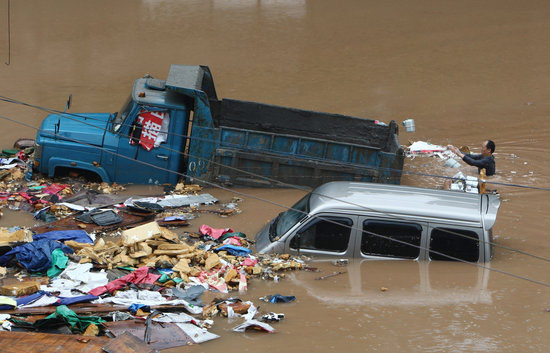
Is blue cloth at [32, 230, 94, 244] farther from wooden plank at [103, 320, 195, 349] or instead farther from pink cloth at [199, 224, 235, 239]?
wooden plank at [103, 320, 195, 349]

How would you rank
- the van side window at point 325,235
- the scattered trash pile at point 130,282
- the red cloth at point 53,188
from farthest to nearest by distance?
the red cloth at point 53,188
the van side window at point 325,235
the scattered trash pile at point 130,282

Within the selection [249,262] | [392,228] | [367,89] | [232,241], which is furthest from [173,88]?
[367,89]

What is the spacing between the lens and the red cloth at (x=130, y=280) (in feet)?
26.2

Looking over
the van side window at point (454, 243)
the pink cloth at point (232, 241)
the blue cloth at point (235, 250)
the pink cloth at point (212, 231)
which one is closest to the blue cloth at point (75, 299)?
the blue cloth at point (235, 250)

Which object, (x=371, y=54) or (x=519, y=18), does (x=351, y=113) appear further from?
(x=519, y=18)

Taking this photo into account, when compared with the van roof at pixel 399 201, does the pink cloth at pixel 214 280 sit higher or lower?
lower

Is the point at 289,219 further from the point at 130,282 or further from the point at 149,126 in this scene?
the point at 149,126

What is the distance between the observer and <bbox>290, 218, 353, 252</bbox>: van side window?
868cm

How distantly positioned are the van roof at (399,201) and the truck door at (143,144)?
3.94 m

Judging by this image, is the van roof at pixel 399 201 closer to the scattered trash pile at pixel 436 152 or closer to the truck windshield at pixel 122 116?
the scattered trash pile at pixel 436 152

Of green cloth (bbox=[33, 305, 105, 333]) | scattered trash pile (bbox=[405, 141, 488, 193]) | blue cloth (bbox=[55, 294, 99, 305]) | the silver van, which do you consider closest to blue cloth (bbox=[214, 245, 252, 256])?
the silver van

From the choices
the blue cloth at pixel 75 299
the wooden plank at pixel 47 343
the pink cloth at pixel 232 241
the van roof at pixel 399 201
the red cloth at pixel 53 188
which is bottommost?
the wooden plank at pixel 47 343

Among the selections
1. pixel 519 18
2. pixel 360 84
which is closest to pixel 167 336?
pixel 360 84

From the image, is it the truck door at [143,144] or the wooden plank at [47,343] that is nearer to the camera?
the wooden plank at [47,343]
